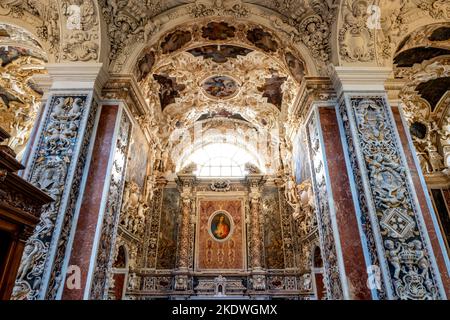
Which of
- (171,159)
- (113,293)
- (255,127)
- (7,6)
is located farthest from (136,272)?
(7,6)

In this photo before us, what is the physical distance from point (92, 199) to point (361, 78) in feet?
21.1

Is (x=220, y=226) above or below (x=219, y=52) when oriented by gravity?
below

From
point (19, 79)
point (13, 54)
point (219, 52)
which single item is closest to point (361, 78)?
point (219, 52)

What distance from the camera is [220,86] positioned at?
1270cm

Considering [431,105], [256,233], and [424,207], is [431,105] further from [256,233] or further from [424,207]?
[256,233]

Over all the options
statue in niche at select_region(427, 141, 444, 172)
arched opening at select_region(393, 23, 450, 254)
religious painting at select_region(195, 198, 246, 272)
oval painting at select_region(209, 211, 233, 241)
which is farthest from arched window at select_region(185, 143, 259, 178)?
statue in niche at select_region(427, 141, 444, 172)

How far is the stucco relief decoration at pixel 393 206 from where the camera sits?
5039 millimetres

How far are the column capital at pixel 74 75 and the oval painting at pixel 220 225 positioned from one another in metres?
8.21

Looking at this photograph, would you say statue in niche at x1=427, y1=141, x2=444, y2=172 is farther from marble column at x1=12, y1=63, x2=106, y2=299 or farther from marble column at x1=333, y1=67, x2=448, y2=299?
marble column at x1=12, y1=63, x2=106, y2=299

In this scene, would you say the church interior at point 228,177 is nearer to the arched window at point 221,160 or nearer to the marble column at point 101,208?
the marble column at point 101,208

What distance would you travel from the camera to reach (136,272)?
11500 millimetres

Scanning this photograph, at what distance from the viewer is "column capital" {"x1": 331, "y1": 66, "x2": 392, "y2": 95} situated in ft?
22.5

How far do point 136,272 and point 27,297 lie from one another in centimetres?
679

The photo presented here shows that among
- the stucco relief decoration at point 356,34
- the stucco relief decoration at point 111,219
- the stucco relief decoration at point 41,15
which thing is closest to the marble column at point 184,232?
the stucco relief decoration at point 111,219
